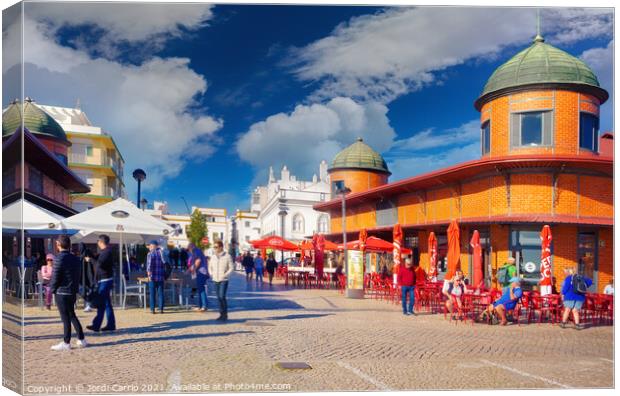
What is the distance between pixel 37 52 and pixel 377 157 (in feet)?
18.8

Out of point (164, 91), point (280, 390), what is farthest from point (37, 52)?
point (280, 390)

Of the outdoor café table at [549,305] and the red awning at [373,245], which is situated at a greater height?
the red awning at [373,245]

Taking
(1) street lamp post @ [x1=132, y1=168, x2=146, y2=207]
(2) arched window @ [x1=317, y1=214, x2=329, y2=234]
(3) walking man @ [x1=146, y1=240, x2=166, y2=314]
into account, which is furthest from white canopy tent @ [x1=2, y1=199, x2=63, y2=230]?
(2) arched window @ [x1=317, y1=214, x2=329, y2=234]

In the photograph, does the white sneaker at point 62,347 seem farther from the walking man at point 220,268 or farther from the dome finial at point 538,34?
the dome finial at point 538,34

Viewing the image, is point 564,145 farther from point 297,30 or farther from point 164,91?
point 164,91

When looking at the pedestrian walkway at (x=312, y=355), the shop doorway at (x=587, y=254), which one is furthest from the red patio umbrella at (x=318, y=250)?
the shop doorway at (x=587, y=254)

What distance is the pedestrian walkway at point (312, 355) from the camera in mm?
7137

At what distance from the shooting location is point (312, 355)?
8.25 metres


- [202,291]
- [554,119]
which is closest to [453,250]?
[554,119]

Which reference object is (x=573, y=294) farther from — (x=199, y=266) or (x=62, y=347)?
(x=62, y=347)

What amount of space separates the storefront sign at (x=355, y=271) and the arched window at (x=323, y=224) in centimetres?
129

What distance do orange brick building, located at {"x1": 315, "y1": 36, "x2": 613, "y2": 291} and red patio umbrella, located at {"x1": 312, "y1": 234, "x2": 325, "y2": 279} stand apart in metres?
1.82

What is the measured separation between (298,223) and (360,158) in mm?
4249

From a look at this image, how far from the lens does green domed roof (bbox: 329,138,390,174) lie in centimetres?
989
